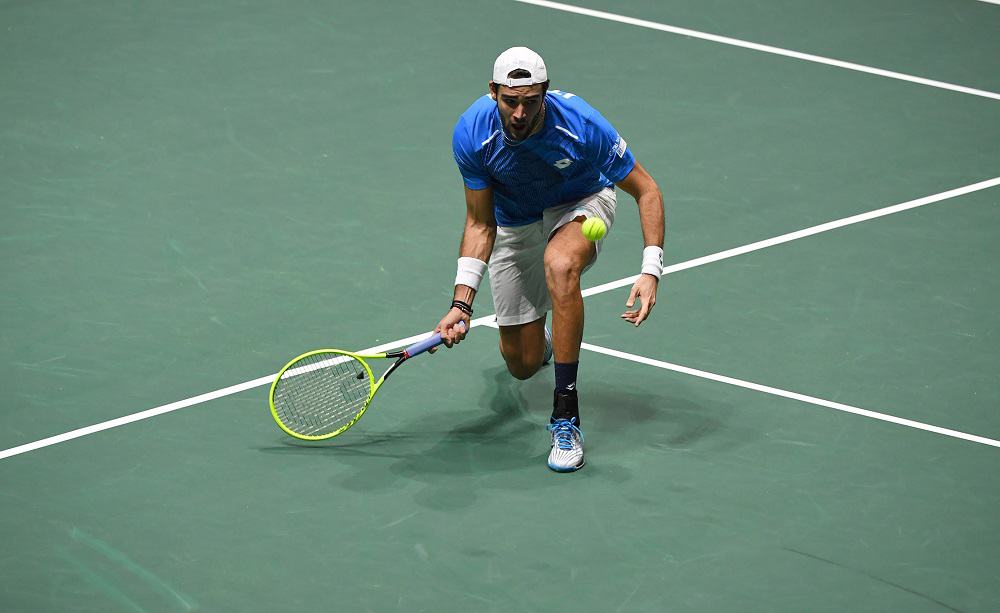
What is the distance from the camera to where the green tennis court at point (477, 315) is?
6.71 metres

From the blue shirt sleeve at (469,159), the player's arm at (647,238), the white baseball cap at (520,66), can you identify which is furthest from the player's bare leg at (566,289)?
the white baseball cap at (520,66)

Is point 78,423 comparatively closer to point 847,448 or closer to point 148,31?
point 847,448

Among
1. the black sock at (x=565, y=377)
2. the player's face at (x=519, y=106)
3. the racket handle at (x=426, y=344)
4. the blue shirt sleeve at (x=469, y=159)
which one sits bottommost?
the black sock at (x=565, y=377)

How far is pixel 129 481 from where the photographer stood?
733 cm

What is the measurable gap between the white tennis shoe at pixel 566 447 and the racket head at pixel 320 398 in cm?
90

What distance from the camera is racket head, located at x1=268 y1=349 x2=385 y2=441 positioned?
7700 millimetres

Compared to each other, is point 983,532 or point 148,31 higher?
point 148,31

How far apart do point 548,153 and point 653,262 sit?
28.9 inches

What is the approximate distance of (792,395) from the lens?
8.02 metres

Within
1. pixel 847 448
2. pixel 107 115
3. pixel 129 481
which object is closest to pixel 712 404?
pixel 847 448

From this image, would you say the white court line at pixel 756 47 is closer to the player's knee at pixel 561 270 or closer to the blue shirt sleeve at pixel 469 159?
the blue shirt sleeve at pixel 469 159

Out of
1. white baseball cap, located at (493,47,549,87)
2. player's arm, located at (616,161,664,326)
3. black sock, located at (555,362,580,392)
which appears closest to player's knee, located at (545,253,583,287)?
player's arm, located at (616,161,664,326)

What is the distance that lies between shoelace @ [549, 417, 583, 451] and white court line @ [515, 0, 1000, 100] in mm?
5794

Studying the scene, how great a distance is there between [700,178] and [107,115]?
4274 millimetres
